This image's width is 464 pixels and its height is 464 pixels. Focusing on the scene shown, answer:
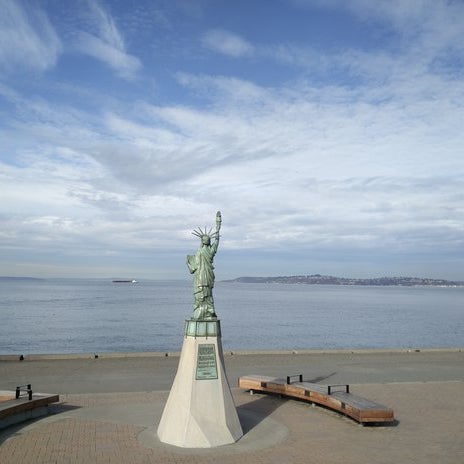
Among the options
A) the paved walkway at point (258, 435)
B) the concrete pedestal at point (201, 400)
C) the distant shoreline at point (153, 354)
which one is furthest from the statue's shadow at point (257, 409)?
the distant shoreline at point (153, 354)

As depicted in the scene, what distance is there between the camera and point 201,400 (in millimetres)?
10305

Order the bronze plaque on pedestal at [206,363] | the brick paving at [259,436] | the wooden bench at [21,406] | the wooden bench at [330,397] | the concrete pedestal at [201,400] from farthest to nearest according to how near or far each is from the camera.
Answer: the wooden bench at [330,397] < the wooden bench at [21,406] < the bronze plaque on pedestal at [206,363] < the concrete pedestal at [201,400] < the brick paving at [259,436]

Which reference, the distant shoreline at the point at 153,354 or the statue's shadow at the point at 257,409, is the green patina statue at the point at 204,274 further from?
the distant shoreline at the point at 153,354

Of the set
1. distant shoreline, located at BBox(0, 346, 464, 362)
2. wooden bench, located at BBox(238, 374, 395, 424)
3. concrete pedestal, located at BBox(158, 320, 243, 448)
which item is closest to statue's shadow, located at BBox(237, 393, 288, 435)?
wooden bench, located at BBox(238, 374, 395, 424)

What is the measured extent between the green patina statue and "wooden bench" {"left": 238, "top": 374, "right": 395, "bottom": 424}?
361 cm

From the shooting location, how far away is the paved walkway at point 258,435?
9312 mm

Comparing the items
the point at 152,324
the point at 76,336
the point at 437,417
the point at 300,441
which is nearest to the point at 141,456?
the point at 300,441

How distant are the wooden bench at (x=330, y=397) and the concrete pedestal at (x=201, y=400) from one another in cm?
255

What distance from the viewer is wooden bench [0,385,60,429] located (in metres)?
10.9

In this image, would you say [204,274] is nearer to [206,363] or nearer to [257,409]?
→ [206,363]

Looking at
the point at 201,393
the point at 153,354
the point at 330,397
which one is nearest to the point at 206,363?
the point at 201,393

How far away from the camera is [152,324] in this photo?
54219mm

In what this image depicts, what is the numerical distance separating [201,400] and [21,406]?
391 centimetres

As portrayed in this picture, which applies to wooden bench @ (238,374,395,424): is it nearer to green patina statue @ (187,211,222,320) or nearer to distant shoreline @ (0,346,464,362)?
green patina statue @ (187,211,222,320)
